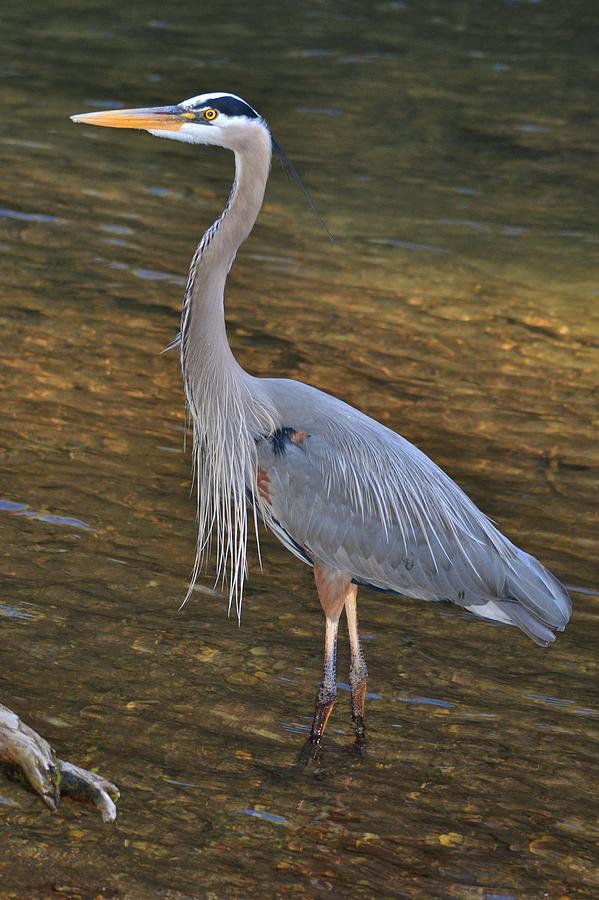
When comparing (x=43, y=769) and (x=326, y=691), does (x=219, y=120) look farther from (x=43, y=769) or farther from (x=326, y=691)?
(x=43, y=769)

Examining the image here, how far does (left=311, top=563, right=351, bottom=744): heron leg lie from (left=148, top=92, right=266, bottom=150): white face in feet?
5.26

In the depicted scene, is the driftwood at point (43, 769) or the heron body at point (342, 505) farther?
the heron body at point (342, 505)

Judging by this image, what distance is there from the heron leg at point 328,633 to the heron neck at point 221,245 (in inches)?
38.2

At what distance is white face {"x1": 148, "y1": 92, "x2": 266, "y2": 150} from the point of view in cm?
475

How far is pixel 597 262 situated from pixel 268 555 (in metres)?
5.72

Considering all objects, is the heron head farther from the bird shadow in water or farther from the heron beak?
the bird shadow in water

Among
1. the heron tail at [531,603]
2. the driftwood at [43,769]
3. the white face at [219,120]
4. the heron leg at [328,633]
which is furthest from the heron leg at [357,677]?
the white face at [219,120]

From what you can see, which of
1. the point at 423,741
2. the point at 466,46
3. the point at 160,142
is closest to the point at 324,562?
the point at 423,741

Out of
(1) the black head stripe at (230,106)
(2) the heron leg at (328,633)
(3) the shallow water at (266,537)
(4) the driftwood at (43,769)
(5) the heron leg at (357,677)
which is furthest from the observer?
(5) the heron leg at (357,677)

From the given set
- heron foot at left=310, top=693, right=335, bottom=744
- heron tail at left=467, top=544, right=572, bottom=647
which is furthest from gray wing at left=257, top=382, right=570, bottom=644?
heron foot at left=310, top=693, right=335, bottom=744

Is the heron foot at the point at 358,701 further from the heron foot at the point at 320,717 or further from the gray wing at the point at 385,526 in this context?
the gray wing at the point at 385,526

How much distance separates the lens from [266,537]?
22.3 ft

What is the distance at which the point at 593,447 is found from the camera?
7.80 m

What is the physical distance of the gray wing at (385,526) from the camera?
5066 millimetres
